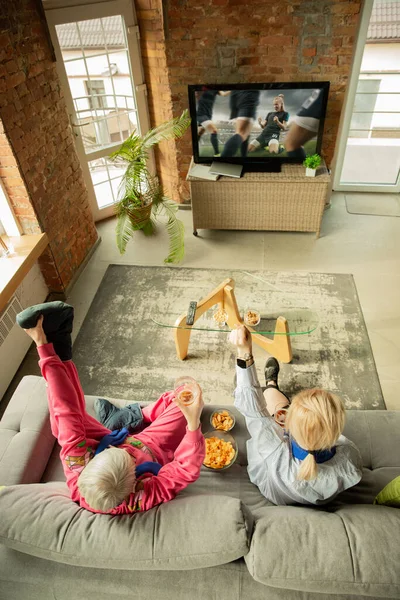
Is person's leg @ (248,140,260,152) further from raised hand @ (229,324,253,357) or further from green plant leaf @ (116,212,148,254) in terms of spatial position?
raised hand @ (229,324,253,357)

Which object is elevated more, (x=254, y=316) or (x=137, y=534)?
(x=137, y=534)

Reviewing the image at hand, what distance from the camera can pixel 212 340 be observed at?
2982mm

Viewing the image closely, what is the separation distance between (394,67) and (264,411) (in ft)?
12.0


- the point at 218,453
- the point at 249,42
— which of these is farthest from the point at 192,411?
the point at 249,42

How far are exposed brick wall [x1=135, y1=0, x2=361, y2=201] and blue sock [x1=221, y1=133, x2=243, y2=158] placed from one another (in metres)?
0.51

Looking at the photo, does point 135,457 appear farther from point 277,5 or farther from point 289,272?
point 277,5

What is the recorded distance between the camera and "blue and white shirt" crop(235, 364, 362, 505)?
4.87ft

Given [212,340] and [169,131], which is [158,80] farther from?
[212,340]

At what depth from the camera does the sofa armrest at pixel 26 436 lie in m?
1.78

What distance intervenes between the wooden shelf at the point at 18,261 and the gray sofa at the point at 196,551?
1.49 metres

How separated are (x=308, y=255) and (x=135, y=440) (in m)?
2.58

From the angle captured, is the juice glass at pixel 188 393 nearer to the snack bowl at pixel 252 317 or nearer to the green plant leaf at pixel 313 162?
the snack bowl at pixel 252 317

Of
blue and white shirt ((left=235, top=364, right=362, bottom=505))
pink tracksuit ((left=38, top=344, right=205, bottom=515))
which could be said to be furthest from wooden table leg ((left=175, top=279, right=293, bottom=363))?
blue and white shirt ((left=235, top=364, right=362, bottom=505))

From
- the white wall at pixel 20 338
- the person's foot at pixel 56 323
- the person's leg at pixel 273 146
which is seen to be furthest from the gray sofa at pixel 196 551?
the person's leg at pixel 273 146
